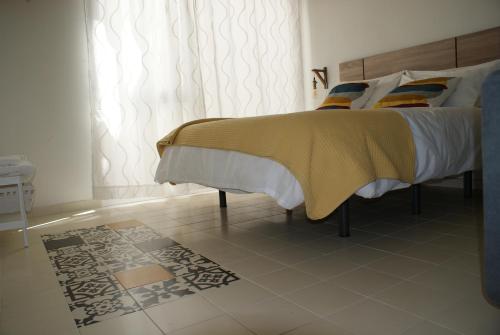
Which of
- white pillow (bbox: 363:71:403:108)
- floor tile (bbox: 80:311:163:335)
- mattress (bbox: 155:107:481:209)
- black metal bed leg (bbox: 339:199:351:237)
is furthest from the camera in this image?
white pillow (bbox: 363:71:403:108)

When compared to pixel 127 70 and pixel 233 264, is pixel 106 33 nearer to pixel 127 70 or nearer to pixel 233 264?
pixel 127 70

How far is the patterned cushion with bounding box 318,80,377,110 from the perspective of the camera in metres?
3.25

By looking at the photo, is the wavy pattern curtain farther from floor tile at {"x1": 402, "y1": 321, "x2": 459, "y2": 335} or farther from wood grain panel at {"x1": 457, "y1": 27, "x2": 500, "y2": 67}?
floor tile at {"x1": 402, "y1": 321, "x2": 459, "y2": 335}

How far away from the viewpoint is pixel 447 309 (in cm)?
125

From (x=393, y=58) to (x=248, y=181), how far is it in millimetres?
2340

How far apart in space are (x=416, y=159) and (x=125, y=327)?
1.64 metres

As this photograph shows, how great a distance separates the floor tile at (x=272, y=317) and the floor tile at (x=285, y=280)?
0.38 ft

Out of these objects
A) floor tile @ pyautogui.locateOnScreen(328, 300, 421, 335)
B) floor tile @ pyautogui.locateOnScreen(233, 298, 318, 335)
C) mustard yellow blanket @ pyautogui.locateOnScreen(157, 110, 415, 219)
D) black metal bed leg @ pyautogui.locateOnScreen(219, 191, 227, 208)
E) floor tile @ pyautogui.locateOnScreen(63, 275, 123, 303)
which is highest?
mustard yellow blanket @ pyautogui.locateOnScreen(157, 110, 415, 219)

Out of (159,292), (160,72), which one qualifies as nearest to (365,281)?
(159,292)

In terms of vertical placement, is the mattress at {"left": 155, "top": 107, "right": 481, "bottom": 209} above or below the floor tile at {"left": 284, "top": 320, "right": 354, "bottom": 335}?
above

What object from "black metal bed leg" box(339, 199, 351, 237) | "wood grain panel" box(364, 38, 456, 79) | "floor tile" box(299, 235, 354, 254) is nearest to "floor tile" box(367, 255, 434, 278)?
"floor tile" box(299, 235, 354, 254)

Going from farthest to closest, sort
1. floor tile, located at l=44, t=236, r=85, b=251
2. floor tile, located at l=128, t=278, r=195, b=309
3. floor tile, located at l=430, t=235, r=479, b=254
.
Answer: floor tile, located at l=44, t=236, r=85, b=251
floor tile, located at l=430, t=235, r=479, b=254
floor tile, located at l=128, t=278, r=195, b=309

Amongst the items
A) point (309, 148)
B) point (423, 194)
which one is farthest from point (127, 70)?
point (423, 194)

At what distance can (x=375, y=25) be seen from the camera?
390 centimetres
